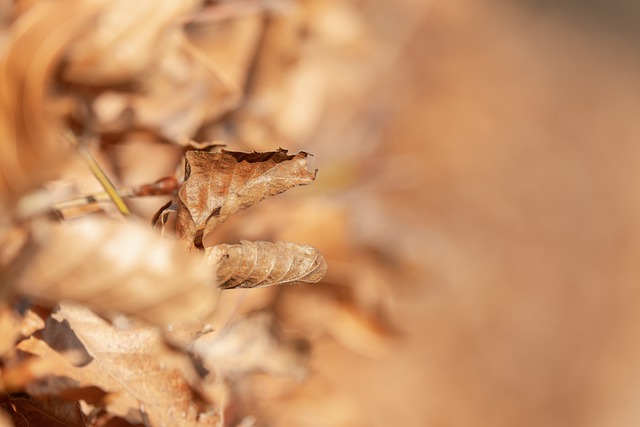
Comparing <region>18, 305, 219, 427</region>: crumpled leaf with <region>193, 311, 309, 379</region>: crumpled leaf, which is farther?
<region>193, 311, 309, 379</region>: crumpled leaf

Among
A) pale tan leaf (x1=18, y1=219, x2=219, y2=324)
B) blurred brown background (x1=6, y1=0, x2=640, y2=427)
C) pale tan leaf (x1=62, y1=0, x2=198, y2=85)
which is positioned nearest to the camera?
pale tan leaf (x1=18, y1=219, x2=219, y2=324)

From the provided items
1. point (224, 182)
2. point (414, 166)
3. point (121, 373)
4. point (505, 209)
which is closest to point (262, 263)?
point (224, 182)

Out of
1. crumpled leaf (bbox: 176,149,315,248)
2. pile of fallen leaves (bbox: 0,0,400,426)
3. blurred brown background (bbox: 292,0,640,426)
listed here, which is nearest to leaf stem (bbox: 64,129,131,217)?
pile of fallen leaves (bbox: 0,0,400,426)

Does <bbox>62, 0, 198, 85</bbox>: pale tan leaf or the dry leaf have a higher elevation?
<bbox>62, 0, 198, 85</bbox>: pale tan leaf

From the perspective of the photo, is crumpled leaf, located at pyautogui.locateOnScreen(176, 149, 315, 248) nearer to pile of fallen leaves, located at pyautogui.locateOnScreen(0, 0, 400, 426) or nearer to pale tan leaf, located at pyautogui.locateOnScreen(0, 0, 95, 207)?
pile of fallen leaves, located at pyautogui.locateOnScreen(0, 0, 400, 426)

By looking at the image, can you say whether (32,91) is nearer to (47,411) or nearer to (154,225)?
(154,225)

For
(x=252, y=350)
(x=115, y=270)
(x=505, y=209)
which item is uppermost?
(x=115, y=270)

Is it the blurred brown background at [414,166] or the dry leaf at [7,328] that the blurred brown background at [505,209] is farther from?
the dry leaf at [7,328]
